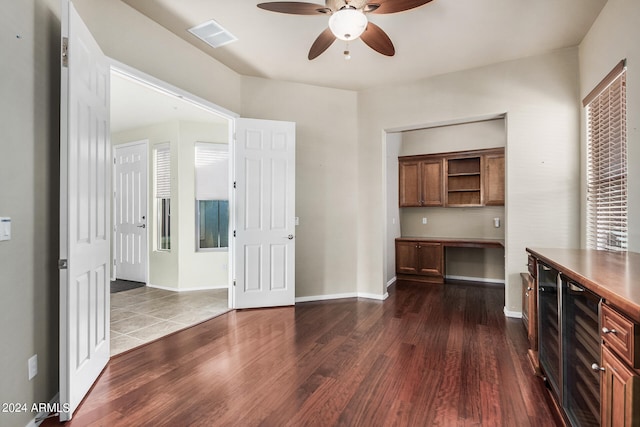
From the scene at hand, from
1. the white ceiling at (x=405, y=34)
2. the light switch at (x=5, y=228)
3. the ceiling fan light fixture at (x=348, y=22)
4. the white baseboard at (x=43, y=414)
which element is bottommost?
the white baseboard at (x=43, y=414)

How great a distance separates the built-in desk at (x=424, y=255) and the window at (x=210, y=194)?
10.6 ft

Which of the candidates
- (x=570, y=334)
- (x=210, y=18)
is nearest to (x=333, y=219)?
(x=210, y=18)

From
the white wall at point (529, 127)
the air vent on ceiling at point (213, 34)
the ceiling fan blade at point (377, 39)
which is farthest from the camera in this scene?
the white wall at point (529, 127)

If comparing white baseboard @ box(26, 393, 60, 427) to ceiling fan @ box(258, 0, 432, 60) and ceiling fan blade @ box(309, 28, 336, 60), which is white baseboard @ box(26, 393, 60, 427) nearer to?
ceiling fan @ box(258, 0, 432, 60)

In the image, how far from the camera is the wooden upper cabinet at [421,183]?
5.64m

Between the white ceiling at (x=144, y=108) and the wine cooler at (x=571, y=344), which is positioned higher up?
the white ceiling at (x=144, y=108)

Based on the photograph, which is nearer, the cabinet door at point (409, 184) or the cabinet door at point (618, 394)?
the cabinet door at point (618, 394)

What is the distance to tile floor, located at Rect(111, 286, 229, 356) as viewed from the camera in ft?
9.97

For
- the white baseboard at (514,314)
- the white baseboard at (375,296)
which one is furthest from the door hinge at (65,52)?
the white baseboard at (514,314)

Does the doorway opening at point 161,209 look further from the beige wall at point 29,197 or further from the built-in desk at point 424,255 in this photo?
the built-in desk at point 424,255

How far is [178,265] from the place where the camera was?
4828 mm

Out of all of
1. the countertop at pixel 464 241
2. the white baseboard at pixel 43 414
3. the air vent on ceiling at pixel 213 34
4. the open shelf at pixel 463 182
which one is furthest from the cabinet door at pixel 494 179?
the white baseboard at pixel 43 414

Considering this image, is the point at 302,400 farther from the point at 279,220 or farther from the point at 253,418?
the point at 279,220

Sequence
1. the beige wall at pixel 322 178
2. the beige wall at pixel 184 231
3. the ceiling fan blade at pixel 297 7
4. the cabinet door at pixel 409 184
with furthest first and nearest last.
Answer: the cabinet door at pixel 409 184 → the beige wall at pixel 184 231 → the beige wall at pixel 322 178 → the ceiling fan blade at pixel 297 7
